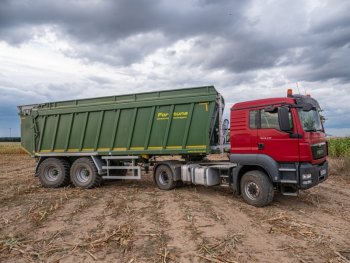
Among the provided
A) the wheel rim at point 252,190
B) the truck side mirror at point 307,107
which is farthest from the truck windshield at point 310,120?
the wheel rim at point 252,190

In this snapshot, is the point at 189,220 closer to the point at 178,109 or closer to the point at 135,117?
the point at 178,109

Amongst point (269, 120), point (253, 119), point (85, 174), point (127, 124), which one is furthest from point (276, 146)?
point (85, 174)

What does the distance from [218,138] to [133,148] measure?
292cm

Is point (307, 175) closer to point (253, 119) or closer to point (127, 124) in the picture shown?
point (253, 119)

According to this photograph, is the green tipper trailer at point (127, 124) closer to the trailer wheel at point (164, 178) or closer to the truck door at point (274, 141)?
the trailer wheel at point (164, 178)

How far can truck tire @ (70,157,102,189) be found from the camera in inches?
458

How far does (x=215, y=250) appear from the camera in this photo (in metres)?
5.43

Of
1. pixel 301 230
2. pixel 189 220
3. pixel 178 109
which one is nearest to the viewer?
pixel 301 230

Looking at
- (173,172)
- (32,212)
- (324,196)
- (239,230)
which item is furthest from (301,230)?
(32,212)

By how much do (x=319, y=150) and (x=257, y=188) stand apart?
1826 millimetres

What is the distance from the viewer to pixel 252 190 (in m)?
8.49

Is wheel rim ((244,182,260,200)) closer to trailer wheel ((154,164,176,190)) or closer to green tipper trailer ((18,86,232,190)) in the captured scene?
green tipper trailer ((18,86,232,190))

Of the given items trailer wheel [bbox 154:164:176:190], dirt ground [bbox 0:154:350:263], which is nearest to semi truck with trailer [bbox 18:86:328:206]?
trailer wheel [bbox 154:164:176:190]

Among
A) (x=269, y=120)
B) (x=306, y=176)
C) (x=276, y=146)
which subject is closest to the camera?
(x=306, y=176)
